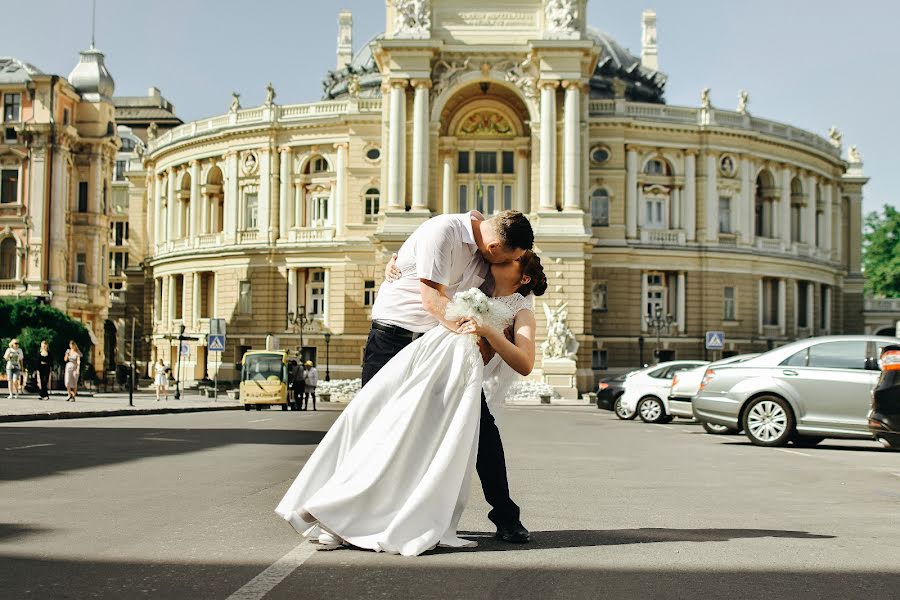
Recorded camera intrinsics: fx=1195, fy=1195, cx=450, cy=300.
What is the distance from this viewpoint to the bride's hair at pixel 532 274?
760cm

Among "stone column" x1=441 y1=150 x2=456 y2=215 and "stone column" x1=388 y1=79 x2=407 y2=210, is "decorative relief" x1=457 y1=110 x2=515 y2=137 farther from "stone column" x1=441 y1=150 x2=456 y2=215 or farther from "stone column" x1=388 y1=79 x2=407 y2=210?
"stone column" x1=388 y1=79 x2=407 y2=210

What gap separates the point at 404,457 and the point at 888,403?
7.89 m

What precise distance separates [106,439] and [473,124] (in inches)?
1789

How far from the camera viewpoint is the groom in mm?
7344

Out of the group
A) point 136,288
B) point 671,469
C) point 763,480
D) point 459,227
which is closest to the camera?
point 459,227

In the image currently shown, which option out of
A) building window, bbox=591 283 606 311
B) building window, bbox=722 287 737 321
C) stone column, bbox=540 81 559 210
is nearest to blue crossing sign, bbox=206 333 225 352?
stone column, bbox=540 81 559 210

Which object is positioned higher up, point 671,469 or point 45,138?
point 45,138

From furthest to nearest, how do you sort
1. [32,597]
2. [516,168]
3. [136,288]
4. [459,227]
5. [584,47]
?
[136,288]
[516,168]
[584,47]
[459,227]
[32,597]

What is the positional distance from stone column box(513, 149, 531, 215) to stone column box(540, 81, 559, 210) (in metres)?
4.90

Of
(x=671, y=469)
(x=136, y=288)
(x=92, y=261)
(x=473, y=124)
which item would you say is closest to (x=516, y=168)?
(x=473, y=124)

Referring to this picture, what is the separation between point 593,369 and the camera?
6266 cm

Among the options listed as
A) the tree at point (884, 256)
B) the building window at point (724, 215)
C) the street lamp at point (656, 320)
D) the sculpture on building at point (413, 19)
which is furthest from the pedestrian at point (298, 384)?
the tree at point (884, 256)

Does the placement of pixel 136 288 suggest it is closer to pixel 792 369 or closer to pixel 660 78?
pixel 660 78

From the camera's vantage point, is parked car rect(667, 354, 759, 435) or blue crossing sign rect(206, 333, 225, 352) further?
blue crossing sign rect(206, 333, 225, 352)
